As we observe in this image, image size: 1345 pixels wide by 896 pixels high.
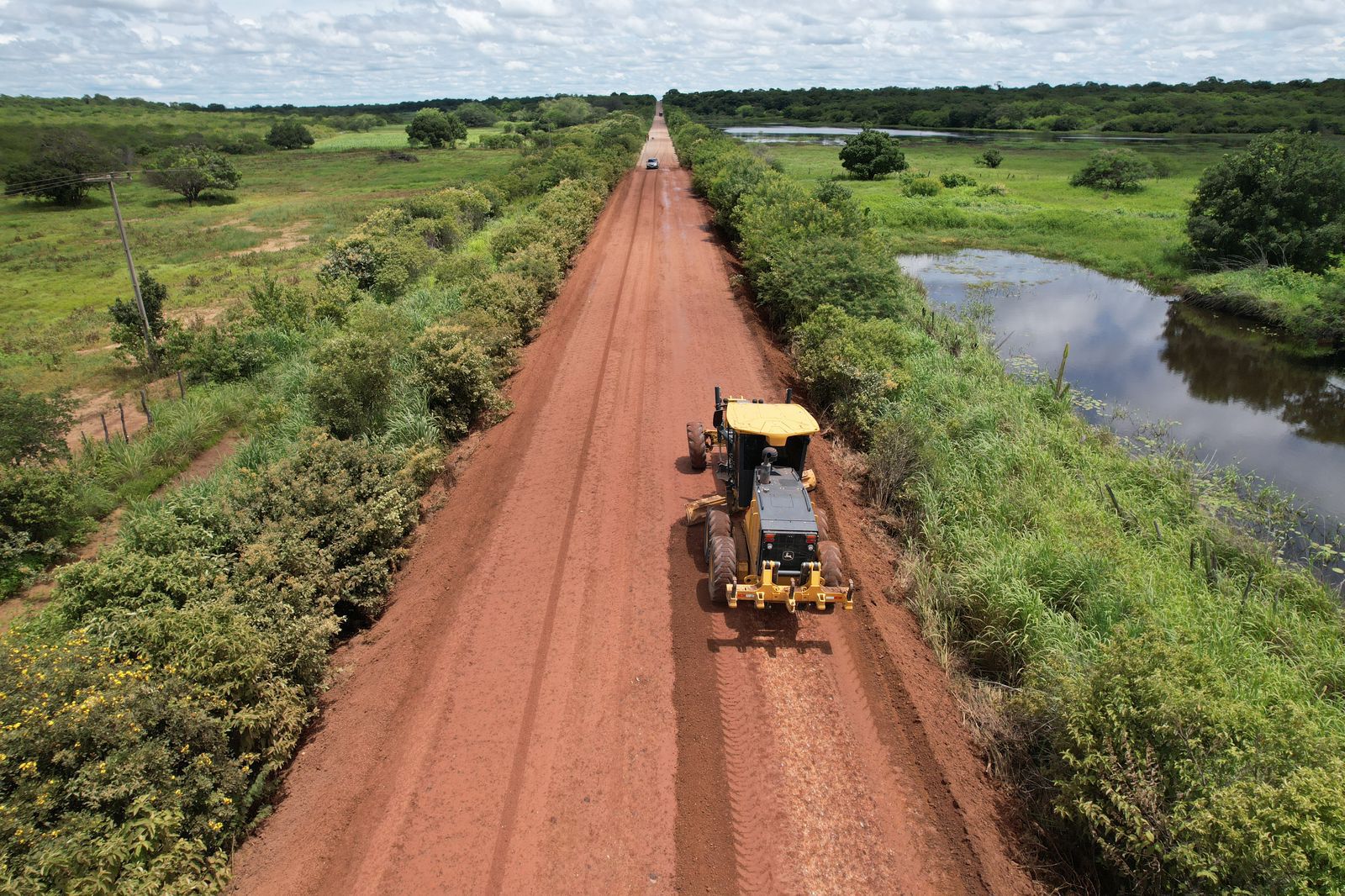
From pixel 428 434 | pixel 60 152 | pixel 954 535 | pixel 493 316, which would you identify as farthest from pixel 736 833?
pixel 60 152

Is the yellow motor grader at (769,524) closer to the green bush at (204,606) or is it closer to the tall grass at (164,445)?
the green bush at (204,606)

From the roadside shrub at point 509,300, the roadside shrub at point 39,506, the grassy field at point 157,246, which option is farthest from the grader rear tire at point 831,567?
the grassy field at point 157,246

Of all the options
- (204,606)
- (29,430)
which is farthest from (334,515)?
(29,430)

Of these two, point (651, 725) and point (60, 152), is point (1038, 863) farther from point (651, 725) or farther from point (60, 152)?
point (60, 152)

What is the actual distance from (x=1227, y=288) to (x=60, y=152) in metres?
87.0

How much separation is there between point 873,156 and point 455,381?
5372 cm

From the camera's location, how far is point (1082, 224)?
40.4 meters

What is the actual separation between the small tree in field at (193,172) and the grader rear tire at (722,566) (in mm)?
70496

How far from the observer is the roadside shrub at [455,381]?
1484 cm

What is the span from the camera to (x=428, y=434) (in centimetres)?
1382

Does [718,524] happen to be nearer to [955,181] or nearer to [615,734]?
[615,734]

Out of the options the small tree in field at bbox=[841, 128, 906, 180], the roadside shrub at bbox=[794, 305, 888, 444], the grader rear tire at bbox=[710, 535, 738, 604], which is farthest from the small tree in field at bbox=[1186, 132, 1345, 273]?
the grader rear tire at bbox=[710, 535, 738, 604]

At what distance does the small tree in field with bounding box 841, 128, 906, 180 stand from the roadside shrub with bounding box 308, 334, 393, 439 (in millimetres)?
54246

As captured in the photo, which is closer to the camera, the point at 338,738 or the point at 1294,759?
the point at 1294,759
